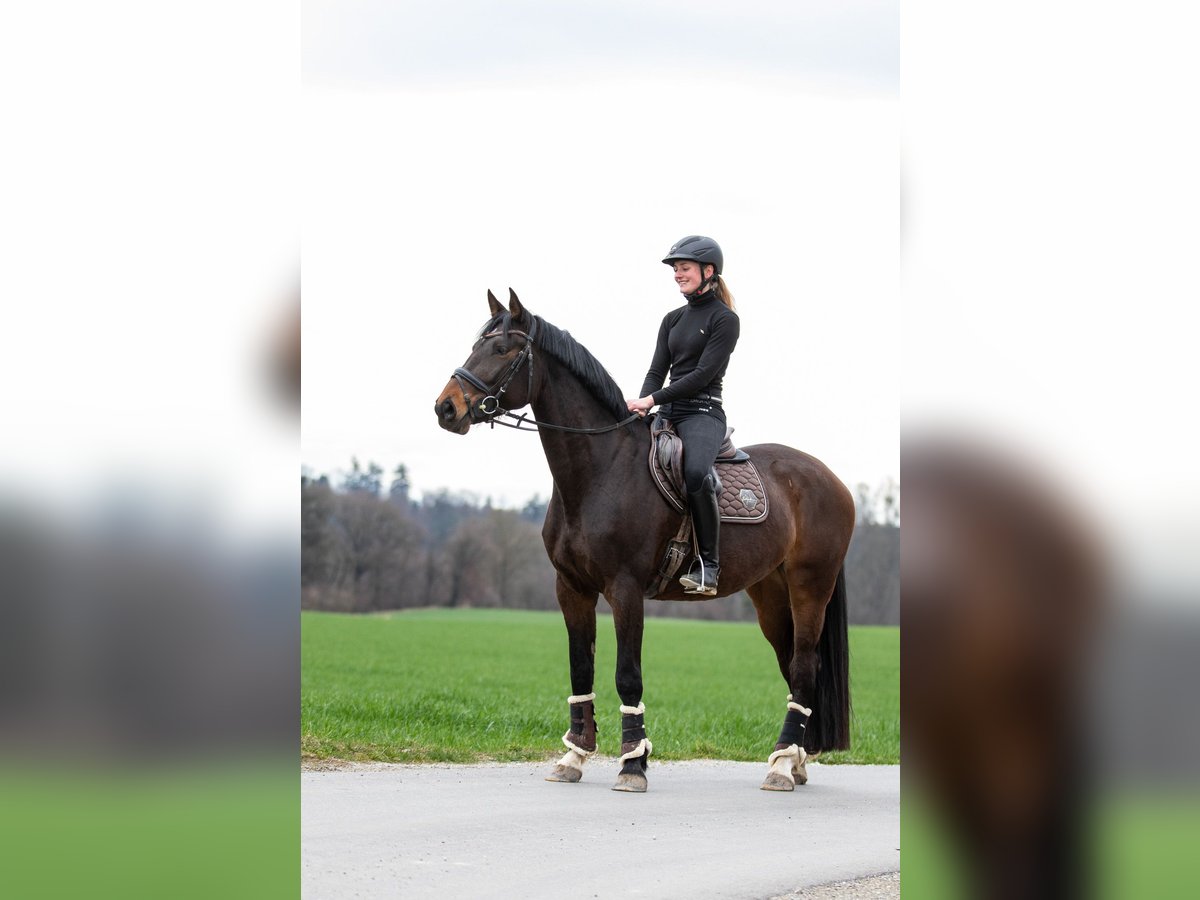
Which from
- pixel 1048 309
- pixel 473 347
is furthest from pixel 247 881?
pixel 473 347

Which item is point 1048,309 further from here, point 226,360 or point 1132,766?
point 226,360

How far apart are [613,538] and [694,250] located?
5.53ft

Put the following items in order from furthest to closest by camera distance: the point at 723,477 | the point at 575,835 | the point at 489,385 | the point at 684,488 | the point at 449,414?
the point at 723,477
the point at 684,488
the point at 489,385
the point at 449,414
the point at 575,835

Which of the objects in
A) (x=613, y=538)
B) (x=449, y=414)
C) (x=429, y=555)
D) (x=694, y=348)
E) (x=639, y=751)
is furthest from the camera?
(x=429, y=555)

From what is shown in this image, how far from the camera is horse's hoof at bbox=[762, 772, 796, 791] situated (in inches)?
277

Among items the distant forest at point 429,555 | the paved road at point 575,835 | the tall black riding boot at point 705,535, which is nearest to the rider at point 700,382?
the tall black riding boot at point 705,535

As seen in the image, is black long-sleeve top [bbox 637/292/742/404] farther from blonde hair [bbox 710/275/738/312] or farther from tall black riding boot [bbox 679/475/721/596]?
tall black riding boot [bbox 679/475/721/596]

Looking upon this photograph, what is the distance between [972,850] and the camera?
1965mm

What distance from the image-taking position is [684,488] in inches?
275

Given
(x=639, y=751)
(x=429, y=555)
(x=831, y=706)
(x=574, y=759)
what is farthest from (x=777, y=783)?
(x=429, y=555)

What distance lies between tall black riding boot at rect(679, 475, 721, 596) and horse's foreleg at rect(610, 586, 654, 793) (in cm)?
35

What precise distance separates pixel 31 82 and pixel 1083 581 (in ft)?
6.93

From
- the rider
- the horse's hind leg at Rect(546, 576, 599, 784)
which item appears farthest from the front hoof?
the rider

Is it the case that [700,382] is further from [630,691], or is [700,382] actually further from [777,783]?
[777,783]
